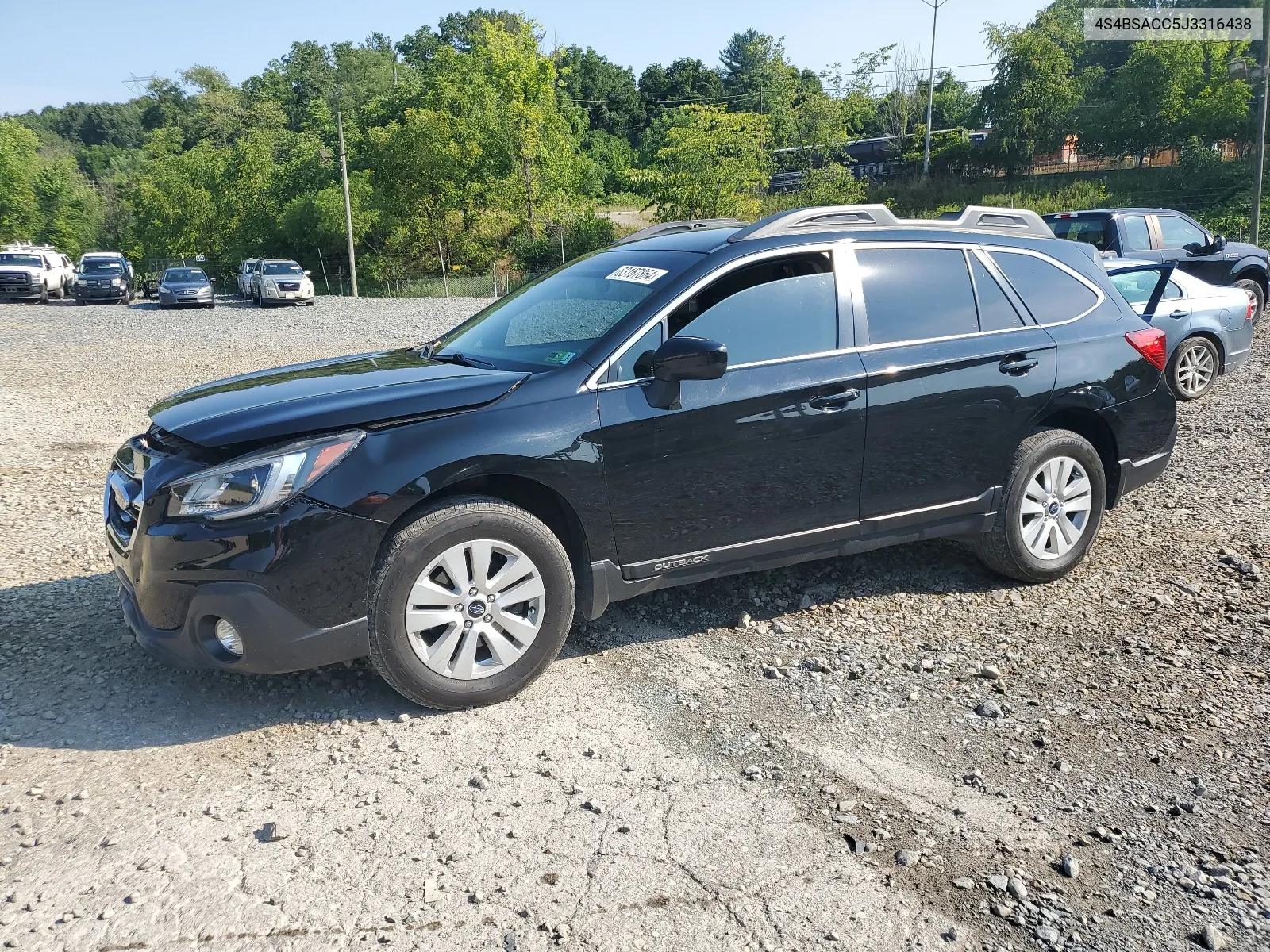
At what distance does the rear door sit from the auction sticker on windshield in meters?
0.96

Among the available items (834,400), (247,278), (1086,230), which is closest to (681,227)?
(834,400)

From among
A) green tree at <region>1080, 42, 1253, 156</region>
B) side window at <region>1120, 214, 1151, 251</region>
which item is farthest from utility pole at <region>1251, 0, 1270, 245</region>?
green tree at <region>1080, 42, 1253, 156</region>

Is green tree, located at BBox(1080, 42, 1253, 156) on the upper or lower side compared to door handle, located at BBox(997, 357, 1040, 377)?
upper

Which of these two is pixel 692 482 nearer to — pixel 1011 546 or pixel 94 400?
pixel 1011 546

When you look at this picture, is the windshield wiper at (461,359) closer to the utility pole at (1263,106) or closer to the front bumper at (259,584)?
the front bumper at (259,584)

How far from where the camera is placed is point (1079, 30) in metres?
72.1

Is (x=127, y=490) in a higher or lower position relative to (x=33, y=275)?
higher

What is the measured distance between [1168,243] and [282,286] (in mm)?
29249

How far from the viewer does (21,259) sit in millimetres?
36594

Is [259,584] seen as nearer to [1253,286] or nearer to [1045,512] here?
[1045,512]

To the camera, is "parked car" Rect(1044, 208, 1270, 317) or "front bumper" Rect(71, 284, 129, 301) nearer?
"parked car" Rect(1044, 208, 1270, 317)

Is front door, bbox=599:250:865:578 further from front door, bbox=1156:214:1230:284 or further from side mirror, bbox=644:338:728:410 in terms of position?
A: front door, bbox=1156:214:1230:284

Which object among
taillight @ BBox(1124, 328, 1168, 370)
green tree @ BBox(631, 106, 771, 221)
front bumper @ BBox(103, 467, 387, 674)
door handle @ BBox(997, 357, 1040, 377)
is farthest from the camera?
green tree @ BBox(631, 106, 771, 221)

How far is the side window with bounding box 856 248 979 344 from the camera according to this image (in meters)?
Answer: 4.80
